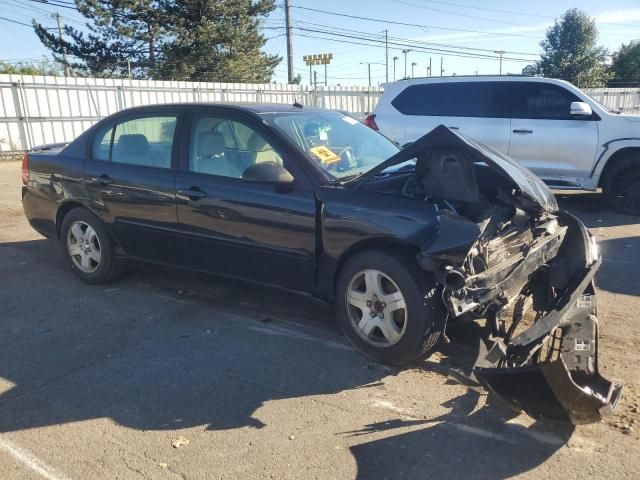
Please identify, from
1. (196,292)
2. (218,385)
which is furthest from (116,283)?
(218,385)

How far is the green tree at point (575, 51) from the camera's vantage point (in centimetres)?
3847

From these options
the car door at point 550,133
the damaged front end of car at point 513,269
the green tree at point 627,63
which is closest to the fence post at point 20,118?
the car door at point 550,133

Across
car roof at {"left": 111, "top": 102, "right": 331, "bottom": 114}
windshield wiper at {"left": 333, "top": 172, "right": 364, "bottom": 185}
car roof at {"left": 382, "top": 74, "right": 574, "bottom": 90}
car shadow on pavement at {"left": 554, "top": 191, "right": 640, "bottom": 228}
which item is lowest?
car shadow on pavement at {"left": 554, "top": 191, "right": 640, "bottom": 228}

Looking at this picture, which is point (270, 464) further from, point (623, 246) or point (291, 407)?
point (623, 246)

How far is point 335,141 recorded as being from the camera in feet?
15.0

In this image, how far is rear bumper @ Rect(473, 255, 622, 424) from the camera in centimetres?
266

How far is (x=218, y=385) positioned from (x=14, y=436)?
116 cm

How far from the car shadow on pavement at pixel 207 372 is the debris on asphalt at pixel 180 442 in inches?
5.6

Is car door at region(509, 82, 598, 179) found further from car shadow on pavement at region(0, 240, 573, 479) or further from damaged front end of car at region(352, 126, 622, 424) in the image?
car shadow on pavement at region(0, 240, 573, 479)

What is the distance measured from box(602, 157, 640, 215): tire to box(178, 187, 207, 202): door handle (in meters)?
6.38

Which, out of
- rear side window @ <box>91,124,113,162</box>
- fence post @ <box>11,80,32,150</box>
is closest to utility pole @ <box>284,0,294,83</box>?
fence post @ <box>11,80,32,150</box>

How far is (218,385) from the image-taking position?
11.5 ft

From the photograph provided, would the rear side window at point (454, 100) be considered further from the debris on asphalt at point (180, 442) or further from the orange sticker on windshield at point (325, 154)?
the debris on asphalt at point (180, 442)

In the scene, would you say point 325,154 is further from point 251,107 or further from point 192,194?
point 192,194
